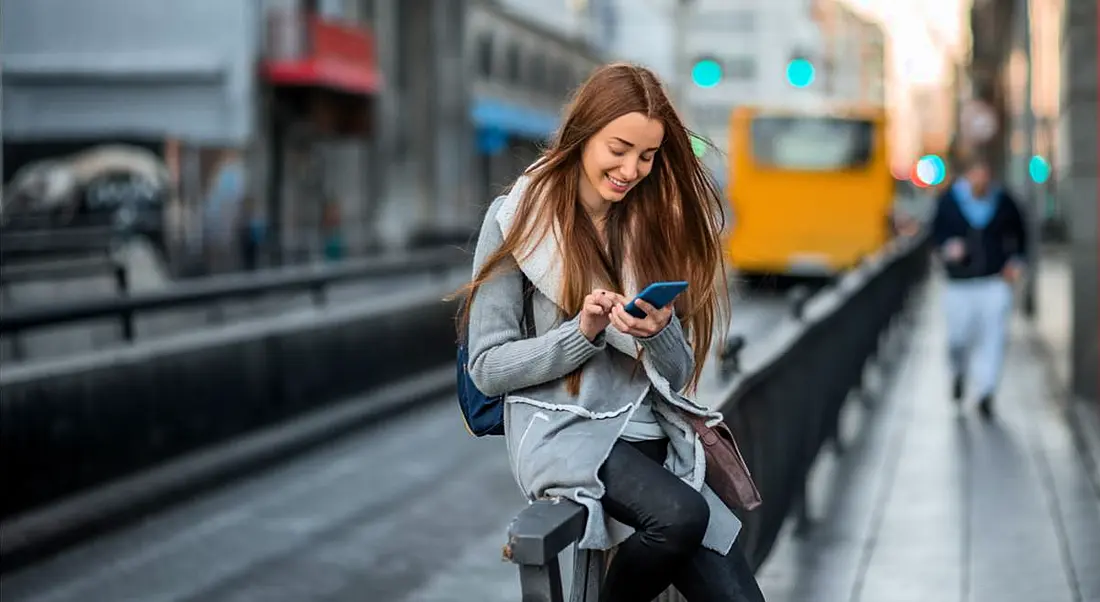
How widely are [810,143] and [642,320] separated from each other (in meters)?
28.2

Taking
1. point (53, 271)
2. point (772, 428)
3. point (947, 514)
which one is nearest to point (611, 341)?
point (772, 428)

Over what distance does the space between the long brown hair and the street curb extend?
446 centimetres

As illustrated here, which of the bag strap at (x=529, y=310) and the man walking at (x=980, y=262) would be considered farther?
the man walking at (x=980, y=262)

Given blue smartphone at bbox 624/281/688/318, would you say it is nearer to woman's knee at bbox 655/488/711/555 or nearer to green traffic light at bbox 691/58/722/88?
woman's knee at bbox 655/488/711/555

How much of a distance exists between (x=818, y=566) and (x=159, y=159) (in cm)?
2412

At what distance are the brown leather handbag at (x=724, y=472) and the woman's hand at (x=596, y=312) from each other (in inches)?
13.8

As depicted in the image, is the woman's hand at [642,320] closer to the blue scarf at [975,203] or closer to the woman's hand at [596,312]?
the woman's hand at [596,312]

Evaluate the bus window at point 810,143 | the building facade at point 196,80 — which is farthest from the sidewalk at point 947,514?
the building facade at point 196,80

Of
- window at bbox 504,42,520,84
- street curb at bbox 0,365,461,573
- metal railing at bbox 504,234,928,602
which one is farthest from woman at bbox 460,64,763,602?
window at bbox 504,42,520,84

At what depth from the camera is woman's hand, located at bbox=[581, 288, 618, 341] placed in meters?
3.40

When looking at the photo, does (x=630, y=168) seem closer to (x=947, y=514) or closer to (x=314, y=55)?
(x=947, y=514)

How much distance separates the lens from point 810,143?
31062 mm

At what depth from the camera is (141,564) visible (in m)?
7.62

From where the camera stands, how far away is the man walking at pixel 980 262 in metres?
12.0
